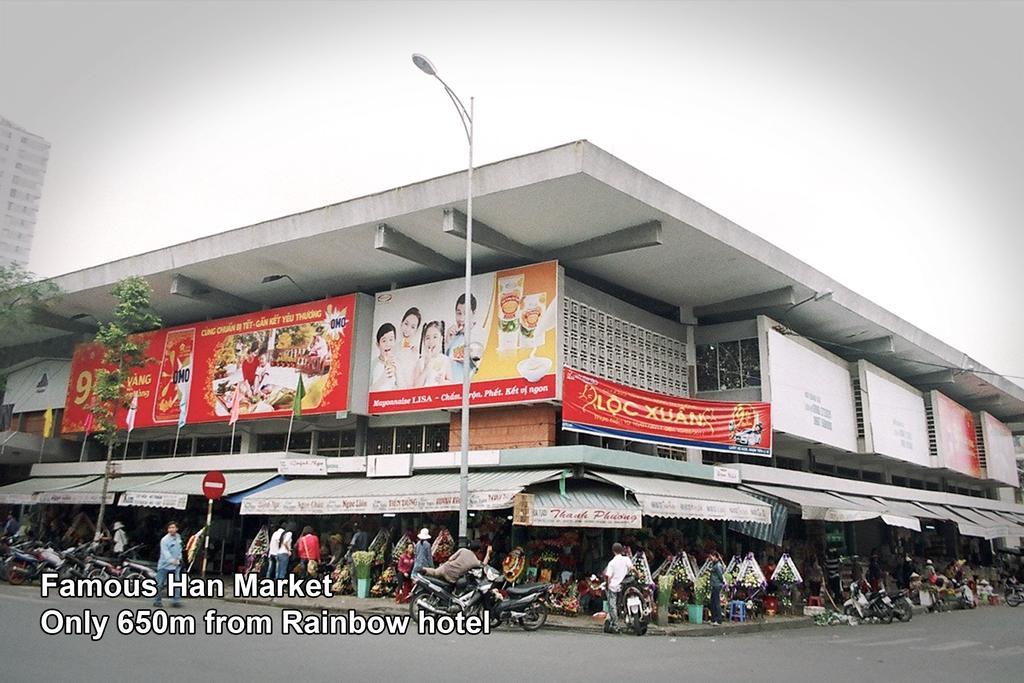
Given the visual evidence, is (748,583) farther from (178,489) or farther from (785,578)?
(178,489)

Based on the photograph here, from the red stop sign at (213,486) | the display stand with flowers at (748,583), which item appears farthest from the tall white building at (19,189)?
the display stand with flowers at (748,583)

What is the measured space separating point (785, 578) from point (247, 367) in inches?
599

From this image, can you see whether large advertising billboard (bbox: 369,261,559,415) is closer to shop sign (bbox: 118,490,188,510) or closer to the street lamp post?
the street lamp post

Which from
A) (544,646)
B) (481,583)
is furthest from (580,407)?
(544,646)

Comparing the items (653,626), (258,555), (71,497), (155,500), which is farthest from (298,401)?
(653,626)

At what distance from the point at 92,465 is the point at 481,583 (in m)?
17.6

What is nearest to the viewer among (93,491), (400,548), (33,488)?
(400,548)

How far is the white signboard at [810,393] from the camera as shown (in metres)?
22.1

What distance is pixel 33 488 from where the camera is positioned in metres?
24.9

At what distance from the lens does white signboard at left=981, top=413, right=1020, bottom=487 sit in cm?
3666

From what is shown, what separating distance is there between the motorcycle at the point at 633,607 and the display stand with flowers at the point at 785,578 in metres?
4.60

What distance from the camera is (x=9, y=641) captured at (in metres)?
9.18

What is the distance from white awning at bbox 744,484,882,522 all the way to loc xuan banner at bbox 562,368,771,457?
1.04 metres

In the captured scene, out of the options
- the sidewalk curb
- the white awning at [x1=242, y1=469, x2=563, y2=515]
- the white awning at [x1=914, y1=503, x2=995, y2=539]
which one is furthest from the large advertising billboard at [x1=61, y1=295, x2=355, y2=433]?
the white awning at [x1=914, y1=503, x2=995, y2=539]
